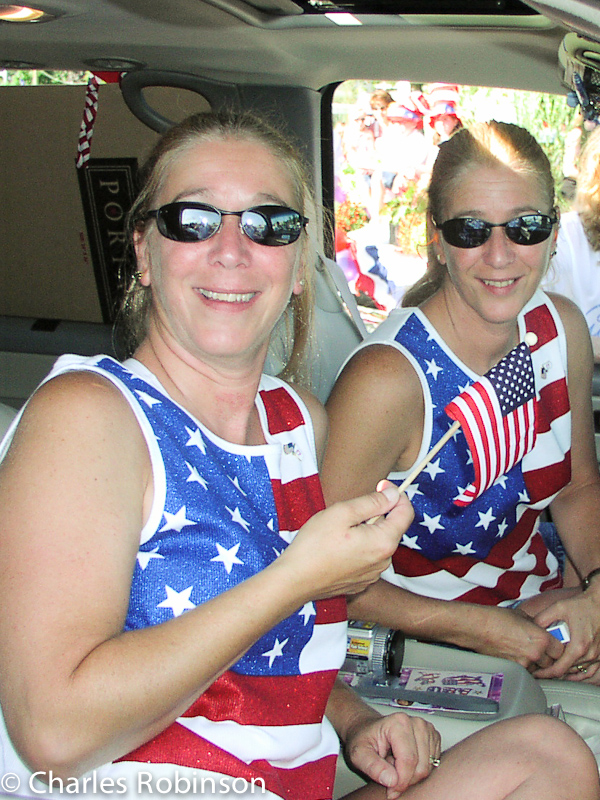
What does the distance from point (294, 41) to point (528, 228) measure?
3.10 ft

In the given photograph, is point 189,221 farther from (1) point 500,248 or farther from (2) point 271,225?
(1) point 500,248

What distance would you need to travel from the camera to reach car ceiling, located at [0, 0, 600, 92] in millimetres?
2109

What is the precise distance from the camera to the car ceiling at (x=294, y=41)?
6.92 feet

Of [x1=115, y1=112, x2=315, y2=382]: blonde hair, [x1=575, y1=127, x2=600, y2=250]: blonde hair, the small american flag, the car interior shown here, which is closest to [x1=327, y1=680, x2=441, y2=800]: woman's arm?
the car interior

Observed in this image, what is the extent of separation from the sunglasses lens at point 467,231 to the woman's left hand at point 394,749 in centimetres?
98

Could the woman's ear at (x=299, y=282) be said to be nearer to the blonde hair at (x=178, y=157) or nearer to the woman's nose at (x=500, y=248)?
the blonde hair at (x=178, y=157)

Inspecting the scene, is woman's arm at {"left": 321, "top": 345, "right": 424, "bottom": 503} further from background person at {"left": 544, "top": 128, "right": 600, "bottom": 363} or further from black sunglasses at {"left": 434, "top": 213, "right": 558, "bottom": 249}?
background person at {"left": 544, "top": 128, "right": 600, "bottom": 363}

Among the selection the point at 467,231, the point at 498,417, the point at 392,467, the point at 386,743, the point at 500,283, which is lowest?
the point at 386,743

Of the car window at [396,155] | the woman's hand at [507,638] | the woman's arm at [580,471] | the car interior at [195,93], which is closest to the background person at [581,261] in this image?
the car window at [396,155]

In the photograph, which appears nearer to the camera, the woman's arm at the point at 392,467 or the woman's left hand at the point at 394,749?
the woman's left hand at the point at 394,749

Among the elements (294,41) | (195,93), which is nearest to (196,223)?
(294,41)

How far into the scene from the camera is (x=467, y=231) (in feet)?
6.23

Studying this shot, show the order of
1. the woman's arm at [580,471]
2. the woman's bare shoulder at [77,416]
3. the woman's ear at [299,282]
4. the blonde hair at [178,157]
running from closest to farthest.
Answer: the woman's bare shoulder at [77,416]
the blonde hair at [178,157]
the woman's ear at [299,282]
the woman's arm at [580,471]

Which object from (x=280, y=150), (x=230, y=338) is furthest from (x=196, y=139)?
(x=230, y=338)
